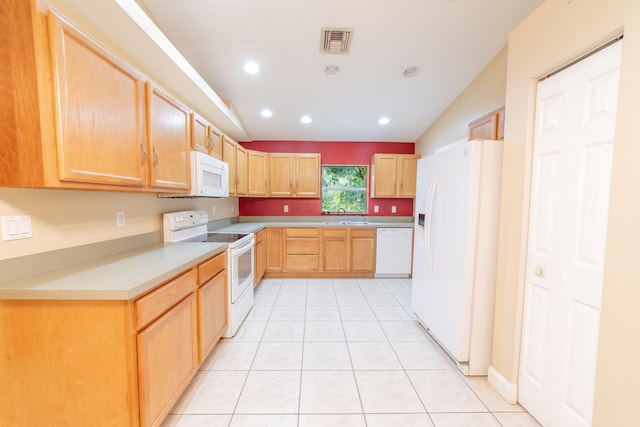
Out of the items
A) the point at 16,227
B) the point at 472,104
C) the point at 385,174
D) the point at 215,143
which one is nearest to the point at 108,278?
the point at 16,227

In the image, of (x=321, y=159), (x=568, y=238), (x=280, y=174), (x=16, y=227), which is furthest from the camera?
(x=321, y=159)

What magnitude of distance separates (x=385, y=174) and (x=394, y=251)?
1.33m

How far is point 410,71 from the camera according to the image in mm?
2969

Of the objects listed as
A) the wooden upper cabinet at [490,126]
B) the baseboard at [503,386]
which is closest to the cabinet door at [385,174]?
the wooden upper cabinet at [490,126]

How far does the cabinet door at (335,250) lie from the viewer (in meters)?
4.21

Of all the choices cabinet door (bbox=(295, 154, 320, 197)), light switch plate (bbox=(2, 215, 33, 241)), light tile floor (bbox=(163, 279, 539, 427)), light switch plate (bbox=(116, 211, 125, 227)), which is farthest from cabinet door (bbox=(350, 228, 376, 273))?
light switch plate (bbox=(2, 215, 33, 241))

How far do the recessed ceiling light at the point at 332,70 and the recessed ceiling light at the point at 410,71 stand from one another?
0.79m

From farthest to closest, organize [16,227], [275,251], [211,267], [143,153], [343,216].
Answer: [343,216]
[275,251]
[211,267]
[143,153]
[16,227]

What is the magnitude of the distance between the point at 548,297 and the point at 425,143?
332 centimetres

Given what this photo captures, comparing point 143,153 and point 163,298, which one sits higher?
point 143,153

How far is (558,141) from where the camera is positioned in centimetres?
142

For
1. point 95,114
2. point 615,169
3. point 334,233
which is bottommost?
point 334,233

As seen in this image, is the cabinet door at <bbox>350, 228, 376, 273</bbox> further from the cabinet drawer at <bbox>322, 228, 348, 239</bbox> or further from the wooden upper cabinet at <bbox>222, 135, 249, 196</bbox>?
the wooden upper cabinet at <bbox>222, 135, 249, 196</bbox>

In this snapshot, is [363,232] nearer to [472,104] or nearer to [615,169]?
[472,104]
